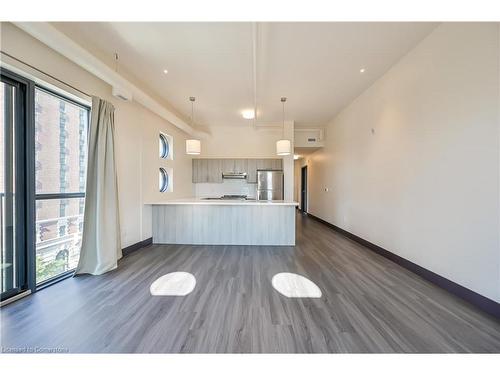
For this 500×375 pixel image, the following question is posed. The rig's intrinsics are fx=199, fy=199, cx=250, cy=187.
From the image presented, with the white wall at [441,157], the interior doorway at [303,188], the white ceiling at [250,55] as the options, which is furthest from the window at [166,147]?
the interior doorway at [303,188]

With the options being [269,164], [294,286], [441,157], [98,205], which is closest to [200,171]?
[269,164]

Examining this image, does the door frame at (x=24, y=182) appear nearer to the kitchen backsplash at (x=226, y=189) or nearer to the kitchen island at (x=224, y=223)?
the kitchen island at (x=224, y=223)

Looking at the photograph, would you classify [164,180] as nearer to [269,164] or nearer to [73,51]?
[269,164]

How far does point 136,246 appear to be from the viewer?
13.0 ft

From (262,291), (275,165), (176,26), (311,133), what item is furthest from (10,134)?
(311,133)

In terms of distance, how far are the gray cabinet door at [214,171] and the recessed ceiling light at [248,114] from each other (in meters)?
1.77

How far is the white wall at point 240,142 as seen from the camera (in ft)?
22.8

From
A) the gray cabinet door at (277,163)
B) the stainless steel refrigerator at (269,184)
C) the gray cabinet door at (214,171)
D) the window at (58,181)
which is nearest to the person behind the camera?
the window at (58,181)

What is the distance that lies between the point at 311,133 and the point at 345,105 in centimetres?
194

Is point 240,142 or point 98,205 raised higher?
point 240,142

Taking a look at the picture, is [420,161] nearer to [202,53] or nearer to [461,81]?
[461,81]

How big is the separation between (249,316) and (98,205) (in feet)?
8.48

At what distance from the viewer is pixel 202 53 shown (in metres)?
3.02
